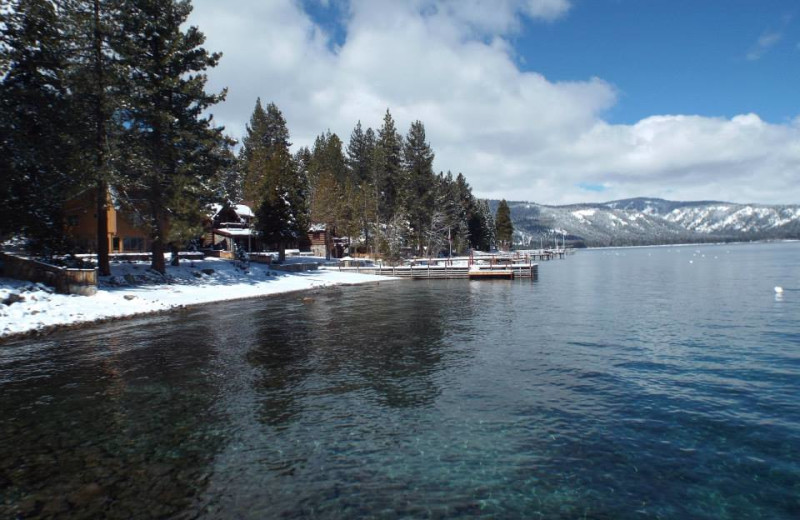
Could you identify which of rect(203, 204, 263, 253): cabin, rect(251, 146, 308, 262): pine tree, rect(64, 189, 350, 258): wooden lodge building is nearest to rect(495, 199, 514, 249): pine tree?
rect(64, 189, 350, 258): wooden lodge building

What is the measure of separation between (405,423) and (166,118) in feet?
109

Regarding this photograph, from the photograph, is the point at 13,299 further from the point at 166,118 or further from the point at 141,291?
the point at 166,118

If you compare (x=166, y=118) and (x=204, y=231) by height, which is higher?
(x=166, y=118)

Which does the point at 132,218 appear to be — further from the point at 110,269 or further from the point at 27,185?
the point at 27,185

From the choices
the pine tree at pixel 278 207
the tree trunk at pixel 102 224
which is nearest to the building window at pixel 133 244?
the pine tree at pixel 278 207

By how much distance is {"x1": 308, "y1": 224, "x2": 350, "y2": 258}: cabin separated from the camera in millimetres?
85875

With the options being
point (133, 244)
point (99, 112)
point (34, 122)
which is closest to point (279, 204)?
point (133, 244)

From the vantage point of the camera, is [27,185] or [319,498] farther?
[27,185]

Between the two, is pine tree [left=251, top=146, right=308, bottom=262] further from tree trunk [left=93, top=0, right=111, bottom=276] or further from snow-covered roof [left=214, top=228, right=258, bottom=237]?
tree trunk [left=93, top=0, right=111, bottom=276]

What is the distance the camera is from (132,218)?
37781mm

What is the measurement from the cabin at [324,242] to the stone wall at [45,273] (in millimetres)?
55585

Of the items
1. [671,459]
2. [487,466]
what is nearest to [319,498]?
[487,466]

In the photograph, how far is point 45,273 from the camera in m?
28.3

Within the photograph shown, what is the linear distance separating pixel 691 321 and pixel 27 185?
133ft
